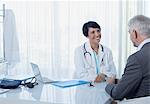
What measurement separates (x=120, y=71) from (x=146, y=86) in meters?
1.96

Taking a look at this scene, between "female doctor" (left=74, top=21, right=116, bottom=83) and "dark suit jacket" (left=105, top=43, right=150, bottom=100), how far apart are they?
87 centimetres

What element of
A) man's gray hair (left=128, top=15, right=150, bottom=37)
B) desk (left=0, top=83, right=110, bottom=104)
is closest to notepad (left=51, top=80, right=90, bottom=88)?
desk (left=0, top=83, right=110, bottom=104)

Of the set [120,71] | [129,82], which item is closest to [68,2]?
[120,71]

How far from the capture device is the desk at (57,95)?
172cm

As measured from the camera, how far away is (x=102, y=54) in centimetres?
287

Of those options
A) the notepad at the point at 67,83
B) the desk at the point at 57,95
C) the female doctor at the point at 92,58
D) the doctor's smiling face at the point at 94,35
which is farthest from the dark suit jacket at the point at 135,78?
the doctor's smiling face at the point at 94,35

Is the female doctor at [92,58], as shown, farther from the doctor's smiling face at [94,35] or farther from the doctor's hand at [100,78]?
the doctor's hand at [100,78]

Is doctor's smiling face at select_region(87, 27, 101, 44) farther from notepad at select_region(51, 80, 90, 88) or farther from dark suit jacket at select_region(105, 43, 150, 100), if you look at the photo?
dark suit jacket at select_region(105, 43, 150, 100)

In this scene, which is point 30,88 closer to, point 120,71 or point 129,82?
point 129,82

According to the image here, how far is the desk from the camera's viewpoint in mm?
1719

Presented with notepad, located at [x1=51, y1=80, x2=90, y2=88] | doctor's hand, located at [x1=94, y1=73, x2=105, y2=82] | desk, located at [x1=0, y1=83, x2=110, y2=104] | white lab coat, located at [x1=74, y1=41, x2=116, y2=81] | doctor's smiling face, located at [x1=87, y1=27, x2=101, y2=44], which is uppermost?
doctor's smiling face, located at [x1=87, y1=27, x2=101, y2=44]

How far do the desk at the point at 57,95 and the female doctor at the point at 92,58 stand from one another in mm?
623

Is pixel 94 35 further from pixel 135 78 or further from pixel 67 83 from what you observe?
pixel 135 78

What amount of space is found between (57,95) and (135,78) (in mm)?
Result: 523
